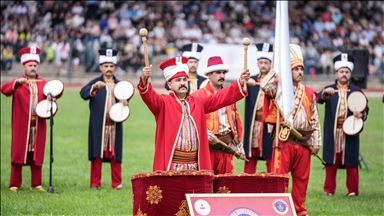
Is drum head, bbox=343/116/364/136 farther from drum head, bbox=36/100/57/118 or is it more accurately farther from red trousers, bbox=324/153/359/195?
drum head, bbox=36/100/57/118

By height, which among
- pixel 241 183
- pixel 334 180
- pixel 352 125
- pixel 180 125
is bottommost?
pixel 334 180

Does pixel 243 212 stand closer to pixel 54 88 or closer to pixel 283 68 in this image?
pixel 283 68

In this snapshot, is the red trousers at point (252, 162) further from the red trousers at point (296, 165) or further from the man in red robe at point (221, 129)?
the man in red robe at point (221, 129)

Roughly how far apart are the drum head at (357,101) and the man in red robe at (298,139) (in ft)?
8.27

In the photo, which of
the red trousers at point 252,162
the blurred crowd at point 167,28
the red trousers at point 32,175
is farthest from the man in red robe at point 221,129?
the blurred crowd at point 167,28

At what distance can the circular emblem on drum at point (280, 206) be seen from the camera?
8430 millimetres

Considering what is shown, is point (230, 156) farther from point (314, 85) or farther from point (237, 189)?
point (314, 85)

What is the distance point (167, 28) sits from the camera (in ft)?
113

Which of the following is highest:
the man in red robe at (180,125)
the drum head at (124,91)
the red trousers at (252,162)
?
the drum head at (124,91)

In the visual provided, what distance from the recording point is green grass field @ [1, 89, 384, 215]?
42.7ft

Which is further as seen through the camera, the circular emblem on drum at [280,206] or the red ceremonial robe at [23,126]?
the red ceremonial robe at [23,126]

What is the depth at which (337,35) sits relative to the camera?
36.5 m

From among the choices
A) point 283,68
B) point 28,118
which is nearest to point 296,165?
point 283,68

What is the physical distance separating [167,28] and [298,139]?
23.0 metres
